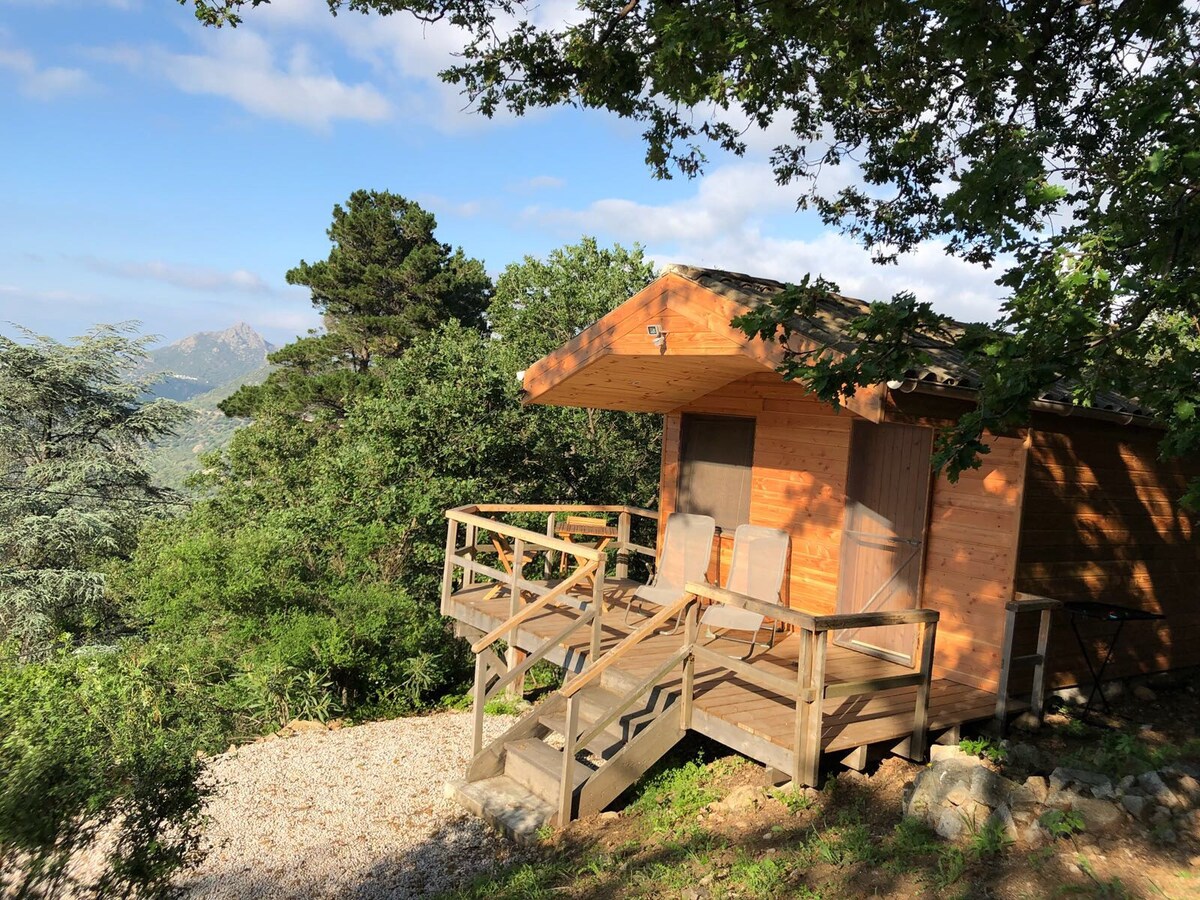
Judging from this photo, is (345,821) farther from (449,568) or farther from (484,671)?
(449,568)

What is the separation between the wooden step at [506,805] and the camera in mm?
5992

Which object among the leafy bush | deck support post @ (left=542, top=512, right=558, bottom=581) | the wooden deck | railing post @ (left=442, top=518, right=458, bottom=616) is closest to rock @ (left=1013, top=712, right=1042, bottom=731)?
the wooden deck

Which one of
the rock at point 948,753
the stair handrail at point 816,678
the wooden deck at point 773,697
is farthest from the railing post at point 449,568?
the rock at point 948,753

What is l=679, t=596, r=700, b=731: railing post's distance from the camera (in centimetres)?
594

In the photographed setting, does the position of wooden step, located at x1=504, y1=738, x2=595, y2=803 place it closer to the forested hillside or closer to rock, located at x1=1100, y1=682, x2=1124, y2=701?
the forested hillside

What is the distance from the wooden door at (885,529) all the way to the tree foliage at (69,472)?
1658 cm

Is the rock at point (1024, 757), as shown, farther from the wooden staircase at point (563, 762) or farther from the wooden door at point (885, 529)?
the wooden staircase at point (563, 762)

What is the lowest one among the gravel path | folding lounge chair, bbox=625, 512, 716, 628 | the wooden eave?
the gravel path

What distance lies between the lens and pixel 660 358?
782 centimetres

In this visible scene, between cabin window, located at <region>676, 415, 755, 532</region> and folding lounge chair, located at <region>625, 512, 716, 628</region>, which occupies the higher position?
cabin window, located at <region>676, 415, 755, 532</region>

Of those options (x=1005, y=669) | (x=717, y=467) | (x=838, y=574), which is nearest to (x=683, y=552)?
(x=717, y=467)

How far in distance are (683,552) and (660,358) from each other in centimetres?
231

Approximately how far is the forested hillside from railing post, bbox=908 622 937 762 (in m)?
4.37

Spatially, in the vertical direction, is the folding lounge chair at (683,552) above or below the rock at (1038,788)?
above
